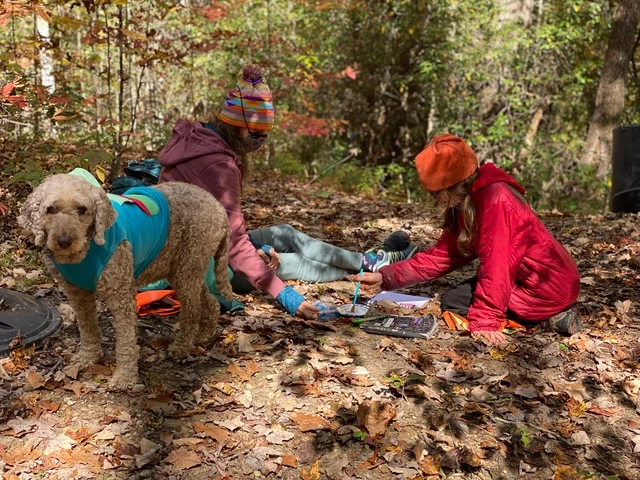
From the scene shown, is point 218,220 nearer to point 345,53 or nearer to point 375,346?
point 375,346

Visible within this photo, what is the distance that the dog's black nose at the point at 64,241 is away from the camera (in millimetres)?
2898

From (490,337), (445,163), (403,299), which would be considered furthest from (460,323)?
(445,163)

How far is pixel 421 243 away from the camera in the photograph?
688 cm

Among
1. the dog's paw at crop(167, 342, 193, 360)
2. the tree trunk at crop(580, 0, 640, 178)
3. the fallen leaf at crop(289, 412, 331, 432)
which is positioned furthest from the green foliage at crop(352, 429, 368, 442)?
the tree trunk at crop(580, 0, 640, 178)

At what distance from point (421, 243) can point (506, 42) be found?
681cm

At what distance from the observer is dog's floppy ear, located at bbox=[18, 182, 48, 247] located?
2.96 meters

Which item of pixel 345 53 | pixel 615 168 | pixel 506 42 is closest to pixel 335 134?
pixel 345 53

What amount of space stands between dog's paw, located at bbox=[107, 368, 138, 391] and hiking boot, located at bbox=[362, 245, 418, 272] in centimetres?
277

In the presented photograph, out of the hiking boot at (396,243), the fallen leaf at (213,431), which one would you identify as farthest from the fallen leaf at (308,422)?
the hiking boot at (396,243)

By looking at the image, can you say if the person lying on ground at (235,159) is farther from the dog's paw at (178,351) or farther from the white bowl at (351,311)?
the dog's paw at (178,351)

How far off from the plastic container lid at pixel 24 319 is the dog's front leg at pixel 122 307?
2.40 ft

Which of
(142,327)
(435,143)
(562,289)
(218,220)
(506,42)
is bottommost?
(142,327)

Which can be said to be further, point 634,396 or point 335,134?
point 335,134

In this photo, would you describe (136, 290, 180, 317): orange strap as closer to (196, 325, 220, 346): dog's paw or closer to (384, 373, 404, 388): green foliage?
(196, 325, 220, 346): dog's paw
